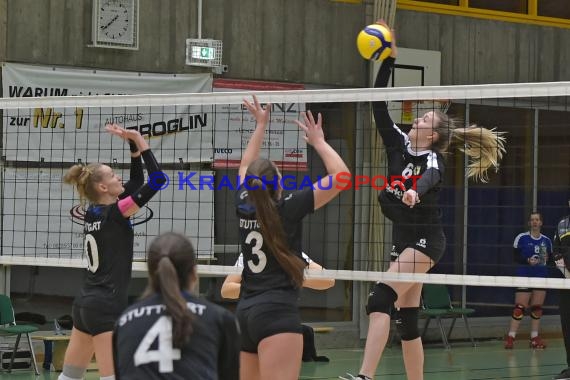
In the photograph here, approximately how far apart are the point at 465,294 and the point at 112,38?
20.5 ft

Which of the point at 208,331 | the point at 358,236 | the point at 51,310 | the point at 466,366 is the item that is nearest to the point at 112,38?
the point at 51,310

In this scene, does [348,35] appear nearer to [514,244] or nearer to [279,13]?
[279,13]

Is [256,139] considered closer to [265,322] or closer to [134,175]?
[265,322]

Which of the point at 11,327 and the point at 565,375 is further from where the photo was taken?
the point at 11,327

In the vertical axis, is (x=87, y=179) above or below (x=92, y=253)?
above

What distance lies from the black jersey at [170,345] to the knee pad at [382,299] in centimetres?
366

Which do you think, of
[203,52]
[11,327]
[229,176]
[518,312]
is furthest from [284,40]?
[11,327]

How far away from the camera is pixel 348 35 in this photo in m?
14.5

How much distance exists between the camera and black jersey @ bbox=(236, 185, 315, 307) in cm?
593

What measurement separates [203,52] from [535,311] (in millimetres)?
5784

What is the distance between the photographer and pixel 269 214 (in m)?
5.88

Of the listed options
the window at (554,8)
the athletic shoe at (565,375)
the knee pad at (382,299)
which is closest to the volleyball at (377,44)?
the knee pad at (382,299)

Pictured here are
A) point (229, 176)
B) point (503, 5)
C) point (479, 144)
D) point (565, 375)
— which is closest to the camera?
point (479, 144)

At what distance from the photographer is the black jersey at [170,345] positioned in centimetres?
402
